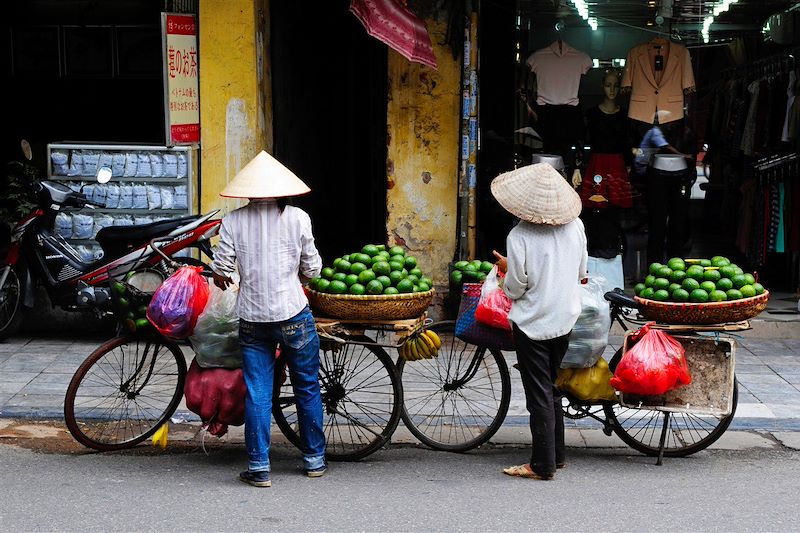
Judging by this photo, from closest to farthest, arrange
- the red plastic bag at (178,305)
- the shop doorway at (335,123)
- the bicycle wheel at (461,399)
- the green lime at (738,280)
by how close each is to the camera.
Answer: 1. the red plastic bag at (178,305)
2. the green lime at (738,280)
3. the bicycle wheel at (461,399)
4. the shop doorway at (335,123)

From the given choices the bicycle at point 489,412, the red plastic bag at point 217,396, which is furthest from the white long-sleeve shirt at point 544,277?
the red plastic bag at point 217,396

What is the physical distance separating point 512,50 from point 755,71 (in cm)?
285

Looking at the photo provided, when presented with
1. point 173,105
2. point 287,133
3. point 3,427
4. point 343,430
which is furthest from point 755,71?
point 3,427

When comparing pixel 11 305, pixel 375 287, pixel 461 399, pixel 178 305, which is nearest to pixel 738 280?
pixel 461 399

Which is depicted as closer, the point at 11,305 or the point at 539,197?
the point at 539,197

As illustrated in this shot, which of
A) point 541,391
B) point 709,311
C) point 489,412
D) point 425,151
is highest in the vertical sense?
point 425,151

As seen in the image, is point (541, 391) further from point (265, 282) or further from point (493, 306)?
point (265, 282)

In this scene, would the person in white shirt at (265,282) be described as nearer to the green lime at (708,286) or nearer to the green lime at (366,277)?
the green lime at (366,277)

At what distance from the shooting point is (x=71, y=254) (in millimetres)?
8648

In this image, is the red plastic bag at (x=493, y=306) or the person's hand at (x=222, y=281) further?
the red plastic bag at (x=493, y=306)

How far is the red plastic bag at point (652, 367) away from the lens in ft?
18.6

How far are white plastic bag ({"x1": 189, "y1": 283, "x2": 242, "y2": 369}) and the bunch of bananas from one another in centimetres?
96

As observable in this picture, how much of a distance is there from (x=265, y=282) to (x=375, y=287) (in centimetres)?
67

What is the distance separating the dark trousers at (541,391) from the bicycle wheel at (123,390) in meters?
2.03
